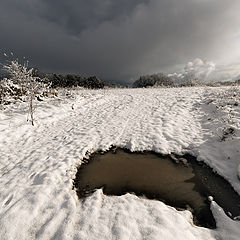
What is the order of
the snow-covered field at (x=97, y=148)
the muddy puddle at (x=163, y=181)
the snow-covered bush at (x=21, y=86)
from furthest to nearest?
the snow-covered bush at (x=21, y=86) → the muddy puddle at (x=163, y=181) → the snow-covered field at (x=97, y=148)

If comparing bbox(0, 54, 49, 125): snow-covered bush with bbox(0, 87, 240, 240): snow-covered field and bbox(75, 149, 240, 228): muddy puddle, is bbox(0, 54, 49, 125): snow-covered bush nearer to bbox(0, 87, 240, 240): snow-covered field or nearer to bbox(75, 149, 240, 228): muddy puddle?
bbox(0, 87, 240, 240): snow-covered field

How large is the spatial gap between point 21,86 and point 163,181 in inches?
651

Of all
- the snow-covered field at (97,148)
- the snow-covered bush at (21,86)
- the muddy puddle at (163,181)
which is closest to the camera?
the snow-covered field at (97,148)

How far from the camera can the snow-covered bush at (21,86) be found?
40.7ft

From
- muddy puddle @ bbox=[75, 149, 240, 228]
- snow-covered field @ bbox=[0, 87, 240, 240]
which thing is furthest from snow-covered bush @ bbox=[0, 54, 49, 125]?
muddy puddle @ bbox=[75, 149, 240, 228]

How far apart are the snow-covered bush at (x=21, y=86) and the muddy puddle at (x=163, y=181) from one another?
23.6 feet

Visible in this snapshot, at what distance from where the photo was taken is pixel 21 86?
693 inches

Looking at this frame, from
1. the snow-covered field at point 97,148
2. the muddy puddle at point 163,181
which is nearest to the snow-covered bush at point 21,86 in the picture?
the snow-covered field at point 97,148

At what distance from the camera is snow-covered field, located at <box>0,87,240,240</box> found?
435 cm

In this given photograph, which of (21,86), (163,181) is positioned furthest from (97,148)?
(21,86)

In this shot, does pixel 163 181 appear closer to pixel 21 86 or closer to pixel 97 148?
pixel 97 148

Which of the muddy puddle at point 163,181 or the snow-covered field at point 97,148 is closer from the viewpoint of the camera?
the snow-covered field at point 97,148

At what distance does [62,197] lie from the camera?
17.8ft

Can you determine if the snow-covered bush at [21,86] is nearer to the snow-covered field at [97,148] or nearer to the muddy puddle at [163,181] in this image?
the snow-covered field at [97,148]
